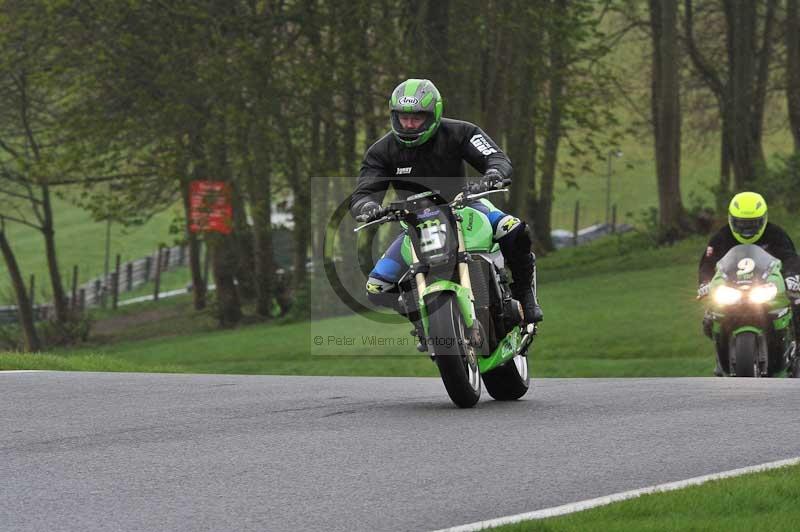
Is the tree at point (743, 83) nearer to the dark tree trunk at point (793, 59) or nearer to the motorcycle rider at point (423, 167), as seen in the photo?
the dark tree trunk at point (793, 59)

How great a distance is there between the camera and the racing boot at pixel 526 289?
1043cm

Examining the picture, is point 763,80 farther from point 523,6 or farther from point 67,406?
point 67,406

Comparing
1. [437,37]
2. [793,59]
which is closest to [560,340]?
[437,37]

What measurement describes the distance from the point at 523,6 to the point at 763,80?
12312mm

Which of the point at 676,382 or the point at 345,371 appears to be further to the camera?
the point at 345,371

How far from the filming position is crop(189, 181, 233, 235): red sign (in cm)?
3459

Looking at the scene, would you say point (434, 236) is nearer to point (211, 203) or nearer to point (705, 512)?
point (705, 512)

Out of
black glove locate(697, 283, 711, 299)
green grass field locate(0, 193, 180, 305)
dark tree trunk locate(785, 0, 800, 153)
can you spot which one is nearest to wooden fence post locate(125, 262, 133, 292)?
green grass field locate(0, 193, 180, 305)

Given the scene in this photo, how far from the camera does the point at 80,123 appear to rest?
3294 centimetres

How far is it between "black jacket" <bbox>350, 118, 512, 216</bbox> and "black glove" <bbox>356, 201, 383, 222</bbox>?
14 cm

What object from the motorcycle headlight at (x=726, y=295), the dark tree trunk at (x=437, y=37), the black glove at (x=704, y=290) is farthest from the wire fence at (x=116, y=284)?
the motorcycle headlight at (x=726, y=295)

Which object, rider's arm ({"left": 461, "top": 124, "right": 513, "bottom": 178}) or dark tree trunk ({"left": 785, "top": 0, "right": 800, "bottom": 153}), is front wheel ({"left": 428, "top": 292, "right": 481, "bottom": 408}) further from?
dark tree trunk ({"left": 785, "top": 0, "right": 800, "bottom": 153})

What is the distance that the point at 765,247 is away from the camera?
15.1m

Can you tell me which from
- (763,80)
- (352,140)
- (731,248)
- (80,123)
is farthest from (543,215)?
(731,248)
